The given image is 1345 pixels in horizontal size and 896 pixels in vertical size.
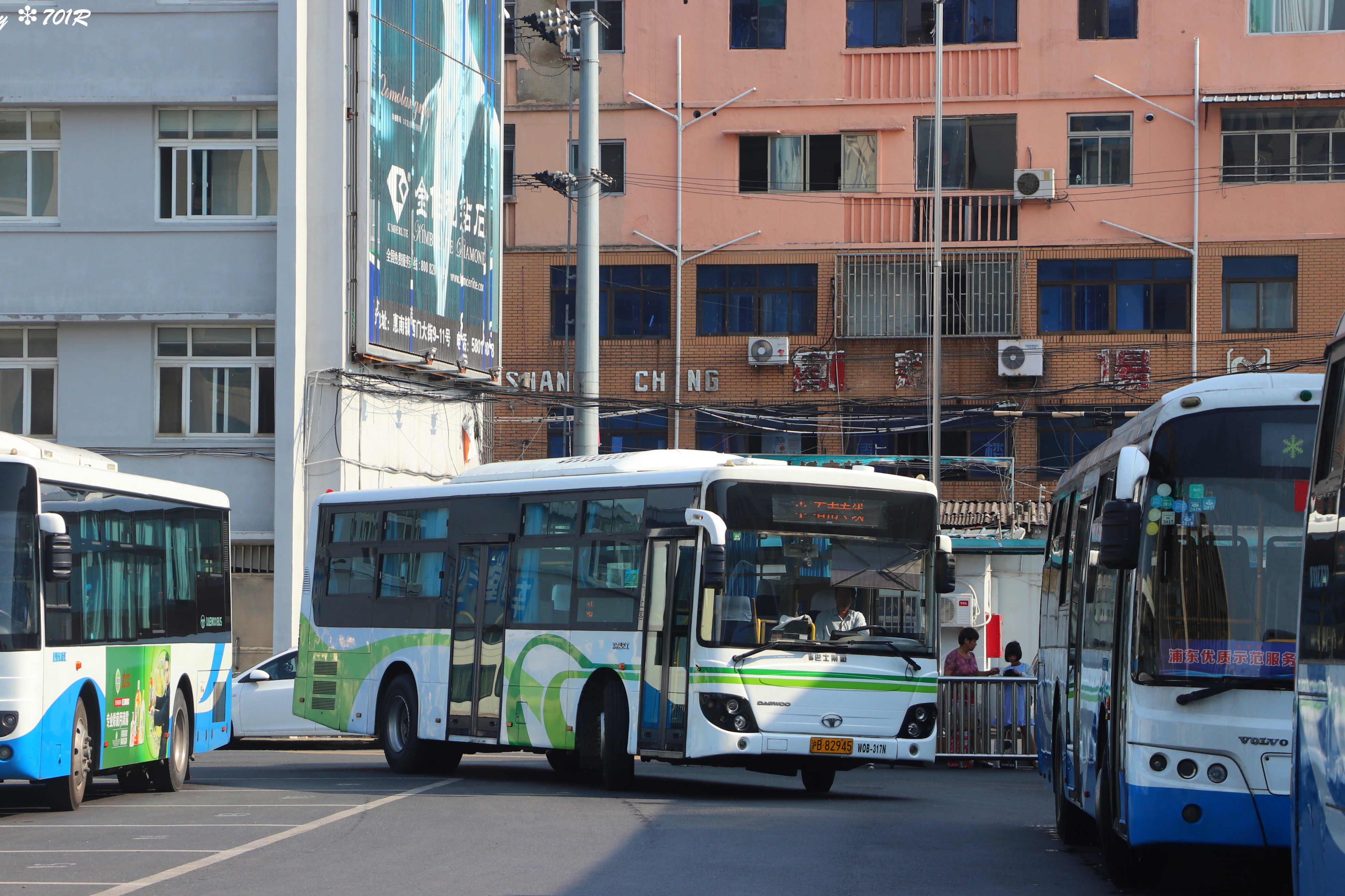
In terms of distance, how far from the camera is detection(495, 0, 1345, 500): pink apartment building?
3772 cm

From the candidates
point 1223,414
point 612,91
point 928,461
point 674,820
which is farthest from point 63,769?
point 612,91

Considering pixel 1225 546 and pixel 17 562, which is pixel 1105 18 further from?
pixel 1225 546

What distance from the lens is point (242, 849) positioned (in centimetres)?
1148

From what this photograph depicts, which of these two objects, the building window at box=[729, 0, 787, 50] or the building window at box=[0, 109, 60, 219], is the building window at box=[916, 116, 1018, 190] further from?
the building window at box=[0, 109, 60, 219]

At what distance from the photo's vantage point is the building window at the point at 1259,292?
37.5 metres

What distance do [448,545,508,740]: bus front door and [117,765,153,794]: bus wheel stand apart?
296 cm

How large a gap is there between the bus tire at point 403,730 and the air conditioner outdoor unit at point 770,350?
20.2m

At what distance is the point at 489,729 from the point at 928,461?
20940 millimetres

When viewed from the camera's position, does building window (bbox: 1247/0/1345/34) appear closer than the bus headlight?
No

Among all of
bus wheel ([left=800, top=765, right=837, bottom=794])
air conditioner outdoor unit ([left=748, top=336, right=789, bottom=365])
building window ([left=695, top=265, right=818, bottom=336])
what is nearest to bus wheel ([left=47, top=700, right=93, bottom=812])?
bus wheel ([left=800, top=765, right=837, bottom=794])

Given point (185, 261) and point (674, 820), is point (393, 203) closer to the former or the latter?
point (185, 261)

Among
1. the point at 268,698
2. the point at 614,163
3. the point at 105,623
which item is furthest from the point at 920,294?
the point at 105,623

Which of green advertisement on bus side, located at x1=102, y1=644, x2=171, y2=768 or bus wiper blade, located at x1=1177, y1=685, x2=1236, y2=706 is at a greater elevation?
bus wiper blade, located at x1=1177, y1=685, x2=1236, y2=706

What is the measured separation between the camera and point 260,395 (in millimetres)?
27219
